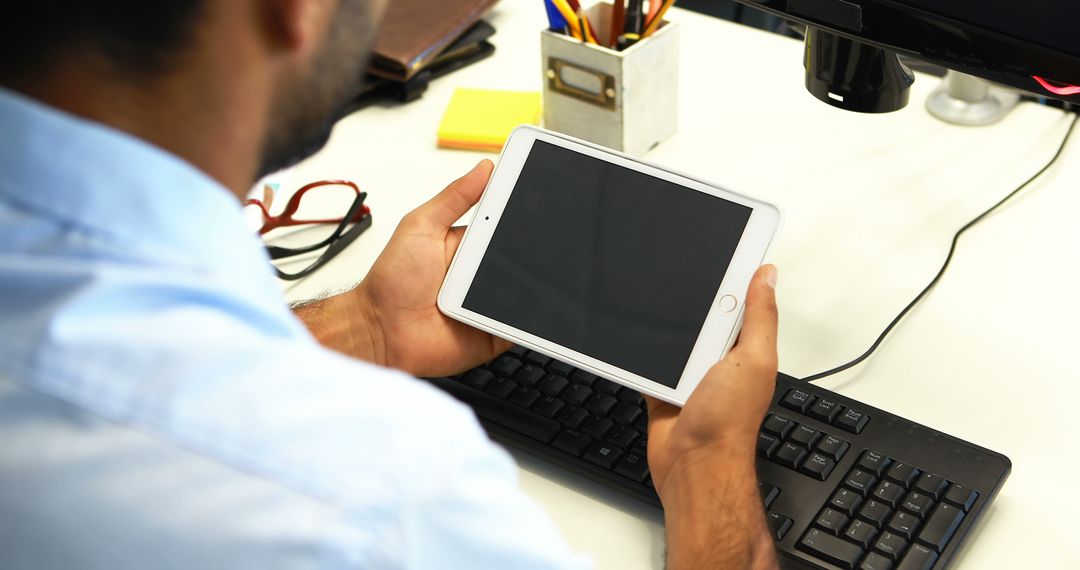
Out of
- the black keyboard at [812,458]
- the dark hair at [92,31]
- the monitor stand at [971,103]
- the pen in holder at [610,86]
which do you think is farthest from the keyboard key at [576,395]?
the monitor stand at [971,103]

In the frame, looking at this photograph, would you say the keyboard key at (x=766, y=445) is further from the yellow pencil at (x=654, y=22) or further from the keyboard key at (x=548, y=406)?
the yellow pencil at (x=654, y=22)

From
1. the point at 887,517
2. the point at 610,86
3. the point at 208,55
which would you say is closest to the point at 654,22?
the point at 610,86

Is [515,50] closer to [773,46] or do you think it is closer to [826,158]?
[773,46]

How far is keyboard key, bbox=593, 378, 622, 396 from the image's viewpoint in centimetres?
81

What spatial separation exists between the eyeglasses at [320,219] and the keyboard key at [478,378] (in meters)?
0.21

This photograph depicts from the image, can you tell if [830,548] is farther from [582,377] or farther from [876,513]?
[582,377]

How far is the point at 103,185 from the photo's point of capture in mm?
436

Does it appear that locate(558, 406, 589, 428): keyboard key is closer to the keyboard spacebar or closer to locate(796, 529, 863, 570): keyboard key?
the keyboard spacebar

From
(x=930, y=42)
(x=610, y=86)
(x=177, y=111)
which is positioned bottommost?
(x=610, y=86)

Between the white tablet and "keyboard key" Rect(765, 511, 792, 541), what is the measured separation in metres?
0.10

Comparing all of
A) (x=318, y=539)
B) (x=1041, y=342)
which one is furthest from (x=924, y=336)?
(x=318, y=539)

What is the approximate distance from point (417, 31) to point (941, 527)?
29.7 inches

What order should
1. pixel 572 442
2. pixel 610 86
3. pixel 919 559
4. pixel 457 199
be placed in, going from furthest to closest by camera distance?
pixel 610 86
pixel 457 199
pixel 572 442
pixel 919 559

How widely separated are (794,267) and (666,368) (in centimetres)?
23
